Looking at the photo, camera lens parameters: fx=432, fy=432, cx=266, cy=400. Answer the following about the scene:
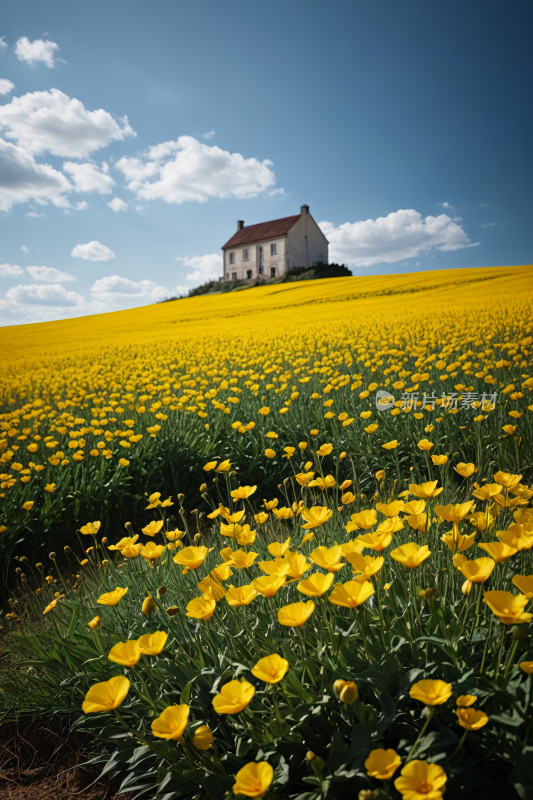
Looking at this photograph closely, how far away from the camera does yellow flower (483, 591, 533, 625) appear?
0.99m

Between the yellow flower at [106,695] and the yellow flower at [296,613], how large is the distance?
0.40 meters

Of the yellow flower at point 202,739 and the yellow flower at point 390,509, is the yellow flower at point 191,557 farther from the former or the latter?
the yellow flower at point 390,509

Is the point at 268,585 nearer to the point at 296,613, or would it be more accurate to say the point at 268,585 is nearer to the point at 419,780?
the point at 296,613

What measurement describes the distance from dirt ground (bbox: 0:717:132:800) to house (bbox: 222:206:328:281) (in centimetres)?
3893

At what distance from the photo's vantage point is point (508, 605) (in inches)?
41.4

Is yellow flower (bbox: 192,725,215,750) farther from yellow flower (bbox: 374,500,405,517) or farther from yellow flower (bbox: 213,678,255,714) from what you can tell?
yellow flower (bbox: 374,500,405,517)

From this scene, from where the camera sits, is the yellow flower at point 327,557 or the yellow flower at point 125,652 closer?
the yellow flower at point 125,652

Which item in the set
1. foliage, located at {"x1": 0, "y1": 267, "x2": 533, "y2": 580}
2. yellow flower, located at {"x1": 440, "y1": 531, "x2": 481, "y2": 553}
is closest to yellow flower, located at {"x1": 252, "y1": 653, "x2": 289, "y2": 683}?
yellow flower, located at {"x1": 440, "y1": 531, "x2": 481, "y2": 553}

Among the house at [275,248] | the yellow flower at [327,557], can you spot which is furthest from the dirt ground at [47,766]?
the house at [275,248]

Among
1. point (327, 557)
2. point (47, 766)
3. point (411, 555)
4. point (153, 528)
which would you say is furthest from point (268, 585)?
point (47, 766)

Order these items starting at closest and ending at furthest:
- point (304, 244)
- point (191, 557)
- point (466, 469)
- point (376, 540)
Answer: point (376, 540), point (191, 557), point (466, 469), point (304, 244)

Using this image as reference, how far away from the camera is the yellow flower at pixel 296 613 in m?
1.07

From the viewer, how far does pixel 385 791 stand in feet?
3.00

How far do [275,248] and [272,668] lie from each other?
42452 millimetres
